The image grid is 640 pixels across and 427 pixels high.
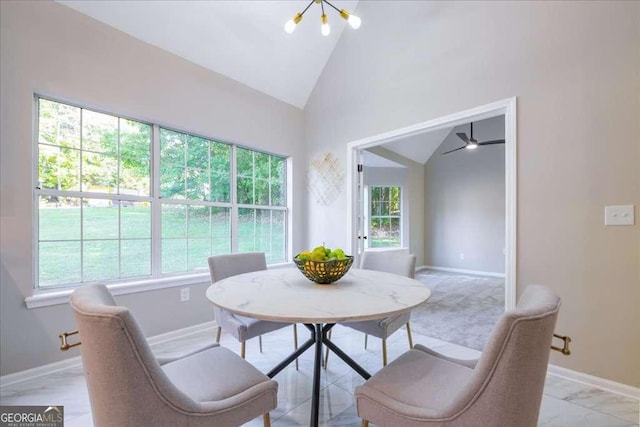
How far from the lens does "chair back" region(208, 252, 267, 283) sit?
203 centimetres

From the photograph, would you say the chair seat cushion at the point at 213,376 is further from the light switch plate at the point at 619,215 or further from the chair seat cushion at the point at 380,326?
the light switch plate at the point at 619,215

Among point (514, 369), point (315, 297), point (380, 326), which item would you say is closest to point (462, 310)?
point (380, 326)

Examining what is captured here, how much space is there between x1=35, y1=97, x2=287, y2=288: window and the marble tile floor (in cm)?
71

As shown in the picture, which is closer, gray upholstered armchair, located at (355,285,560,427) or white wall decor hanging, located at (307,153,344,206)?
gray upholstered armchair, located at (355,285,560,427)

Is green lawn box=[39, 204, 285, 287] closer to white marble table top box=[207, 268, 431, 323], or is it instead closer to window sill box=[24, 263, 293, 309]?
window sill box=[24, 263, 293, 309]

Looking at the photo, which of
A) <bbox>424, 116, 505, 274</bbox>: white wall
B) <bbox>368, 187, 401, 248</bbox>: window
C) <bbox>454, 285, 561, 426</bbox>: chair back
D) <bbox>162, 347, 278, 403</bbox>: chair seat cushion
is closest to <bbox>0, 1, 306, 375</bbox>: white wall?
<bbox>162, 347, 278, 403</bbox>: chair seat cushion

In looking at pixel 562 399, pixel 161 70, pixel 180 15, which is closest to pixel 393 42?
pixel 180 15

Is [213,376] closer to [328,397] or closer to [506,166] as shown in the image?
[328,397]

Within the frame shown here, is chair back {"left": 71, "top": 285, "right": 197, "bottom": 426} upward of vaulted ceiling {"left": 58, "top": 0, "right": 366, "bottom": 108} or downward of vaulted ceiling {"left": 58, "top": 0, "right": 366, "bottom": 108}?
downward

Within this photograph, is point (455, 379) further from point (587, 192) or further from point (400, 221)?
point (400, 221)

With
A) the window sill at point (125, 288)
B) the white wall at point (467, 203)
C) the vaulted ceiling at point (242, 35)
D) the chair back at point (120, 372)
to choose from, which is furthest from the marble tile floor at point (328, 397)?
the white wall at point (467, 203)

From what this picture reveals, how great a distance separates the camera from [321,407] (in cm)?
167

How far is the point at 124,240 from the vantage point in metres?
2.51

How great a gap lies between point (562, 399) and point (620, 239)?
41.3 inches
